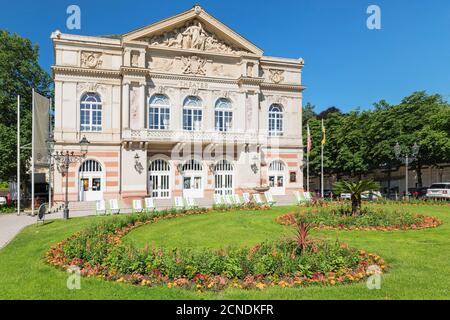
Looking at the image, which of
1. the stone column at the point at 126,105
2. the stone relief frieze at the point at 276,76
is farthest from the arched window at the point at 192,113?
the stone relief frieze at the point at 276,76

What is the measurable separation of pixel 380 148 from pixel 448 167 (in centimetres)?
939

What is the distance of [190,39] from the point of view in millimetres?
33125

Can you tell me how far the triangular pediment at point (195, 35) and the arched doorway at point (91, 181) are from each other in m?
11.9

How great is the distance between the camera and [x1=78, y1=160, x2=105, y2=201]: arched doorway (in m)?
30.6

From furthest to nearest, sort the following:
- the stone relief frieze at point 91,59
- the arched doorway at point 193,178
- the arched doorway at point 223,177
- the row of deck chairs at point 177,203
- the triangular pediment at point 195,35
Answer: the arched doorway at point 223,177, the arched doorway at point 193,178, the triangular pediment at point 195,35, the stone relief frieze at point 91,59, the row of deck chairs at point 177,203

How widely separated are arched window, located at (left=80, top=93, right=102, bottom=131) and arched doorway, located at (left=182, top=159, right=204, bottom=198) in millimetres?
8916

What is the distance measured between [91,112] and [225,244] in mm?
24306

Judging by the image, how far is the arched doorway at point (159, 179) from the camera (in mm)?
32438

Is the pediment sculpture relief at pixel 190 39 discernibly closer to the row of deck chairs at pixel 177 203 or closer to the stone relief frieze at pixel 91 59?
the stone relief frieze at pixel 91 59

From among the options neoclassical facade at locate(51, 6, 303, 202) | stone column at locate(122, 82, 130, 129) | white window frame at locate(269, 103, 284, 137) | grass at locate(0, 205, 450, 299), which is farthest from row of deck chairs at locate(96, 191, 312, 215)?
white window frame at locate(269, 103, 284, 137)

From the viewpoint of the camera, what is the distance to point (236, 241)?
1199 cm

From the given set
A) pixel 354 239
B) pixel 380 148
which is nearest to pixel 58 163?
pixel 354 239

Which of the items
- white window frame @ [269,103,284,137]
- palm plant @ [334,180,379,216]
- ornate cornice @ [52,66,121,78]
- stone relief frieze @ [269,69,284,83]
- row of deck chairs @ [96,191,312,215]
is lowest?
row of deck chairs @ [96,191,312,215]

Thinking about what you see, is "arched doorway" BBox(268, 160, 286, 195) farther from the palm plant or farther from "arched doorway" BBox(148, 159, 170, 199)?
the palm plant
